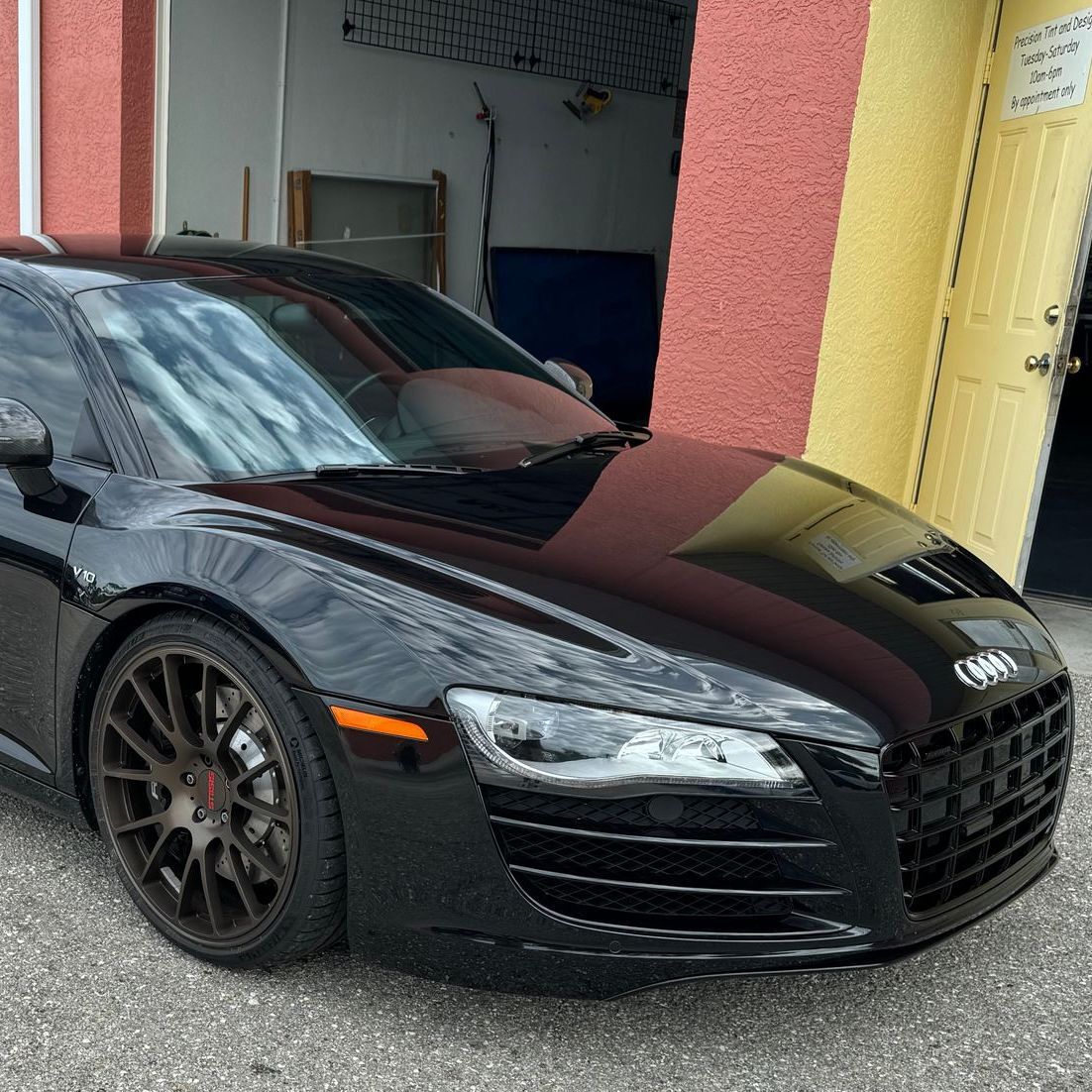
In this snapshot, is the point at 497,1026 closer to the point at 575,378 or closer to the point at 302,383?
the point at 302,383

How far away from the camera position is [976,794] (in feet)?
7.57

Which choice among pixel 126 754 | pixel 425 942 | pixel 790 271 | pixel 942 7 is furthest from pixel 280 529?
pixel 942 7

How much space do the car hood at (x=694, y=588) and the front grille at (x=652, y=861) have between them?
0.17 meters

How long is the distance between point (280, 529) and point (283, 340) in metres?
0.74

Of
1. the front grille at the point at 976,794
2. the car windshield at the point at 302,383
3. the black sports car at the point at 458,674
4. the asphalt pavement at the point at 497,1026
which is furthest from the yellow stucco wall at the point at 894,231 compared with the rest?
the asphalt pavement at the point at 497,1026

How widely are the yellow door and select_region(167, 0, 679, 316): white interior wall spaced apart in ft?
17.0

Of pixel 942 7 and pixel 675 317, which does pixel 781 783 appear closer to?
pixel 675 317

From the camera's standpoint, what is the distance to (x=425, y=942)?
7.30ft

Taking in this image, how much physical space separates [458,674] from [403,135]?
8009 millimetres

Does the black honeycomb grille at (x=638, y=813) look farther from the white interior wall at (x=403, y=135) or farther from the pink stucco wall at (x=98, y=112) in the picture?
Answer: the white interior wall at (x=403, y=135)

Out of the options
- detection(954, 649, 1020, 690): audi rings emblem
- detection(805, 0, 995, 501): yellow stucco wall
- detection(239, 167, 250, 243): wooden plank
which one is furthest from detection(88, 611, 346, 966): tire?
detection(239, 167, 250, 243): wooden plank

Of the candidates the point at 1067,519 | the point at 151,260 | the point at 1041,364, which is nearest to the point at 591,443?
the point at 151,260

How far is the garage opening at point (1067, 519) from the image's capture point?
6078 mm

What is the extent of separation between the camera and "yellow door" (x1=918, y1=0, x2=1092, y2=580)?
4.87m
